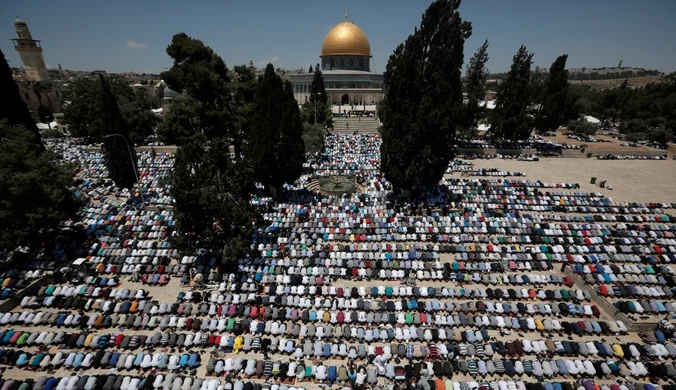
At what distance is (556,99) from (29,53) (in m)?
120

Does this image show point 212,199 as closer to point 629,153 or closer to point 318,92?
point 318,92

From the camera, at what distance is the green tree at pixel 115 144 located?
28.8 m

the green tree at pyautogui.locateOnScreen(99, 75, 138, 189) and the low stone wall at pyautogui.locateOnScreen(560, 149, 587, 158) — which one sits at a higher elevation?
the green tree at pyautogui.locateOnScreen(99, 75, 138, 189)

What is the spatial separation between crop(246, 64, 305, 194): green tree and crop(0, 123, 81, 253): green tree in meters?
13.6

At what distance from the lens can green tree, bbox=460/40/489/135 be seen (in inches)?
1914

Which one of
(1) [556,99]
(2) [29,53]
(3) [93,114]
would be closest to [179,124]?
(3) [93,114]

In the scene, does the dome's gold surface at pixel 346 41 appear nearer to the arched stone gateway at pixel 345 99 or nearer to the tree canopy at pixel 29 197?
the arched stone gateway at pixel 345 99

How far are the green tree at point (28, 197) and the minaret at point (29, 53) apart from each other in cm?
8598

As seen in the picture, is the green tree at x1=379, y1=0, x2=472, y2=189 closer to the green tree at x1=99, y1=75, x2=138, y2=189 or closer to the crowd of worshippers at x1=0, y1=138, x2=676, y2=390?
the crowd of worshippers at x1=0, y1=138, x2=676, y2=390

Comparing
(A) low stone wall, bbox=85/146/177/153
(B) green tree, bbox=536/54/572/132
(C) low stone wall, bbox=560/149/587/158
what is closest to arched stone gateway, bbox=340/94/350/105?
(B) green tree, bbox=536/54/572/132

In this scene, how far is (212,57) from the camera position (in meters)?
30.3

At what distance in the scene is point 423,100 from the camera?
2706cm

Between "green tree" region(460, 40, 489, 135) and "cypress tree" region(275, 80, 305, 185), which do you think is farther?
"green tree" region(460, 40, 489, 135)

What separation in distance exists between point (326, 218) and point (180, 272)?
37.9 feet
